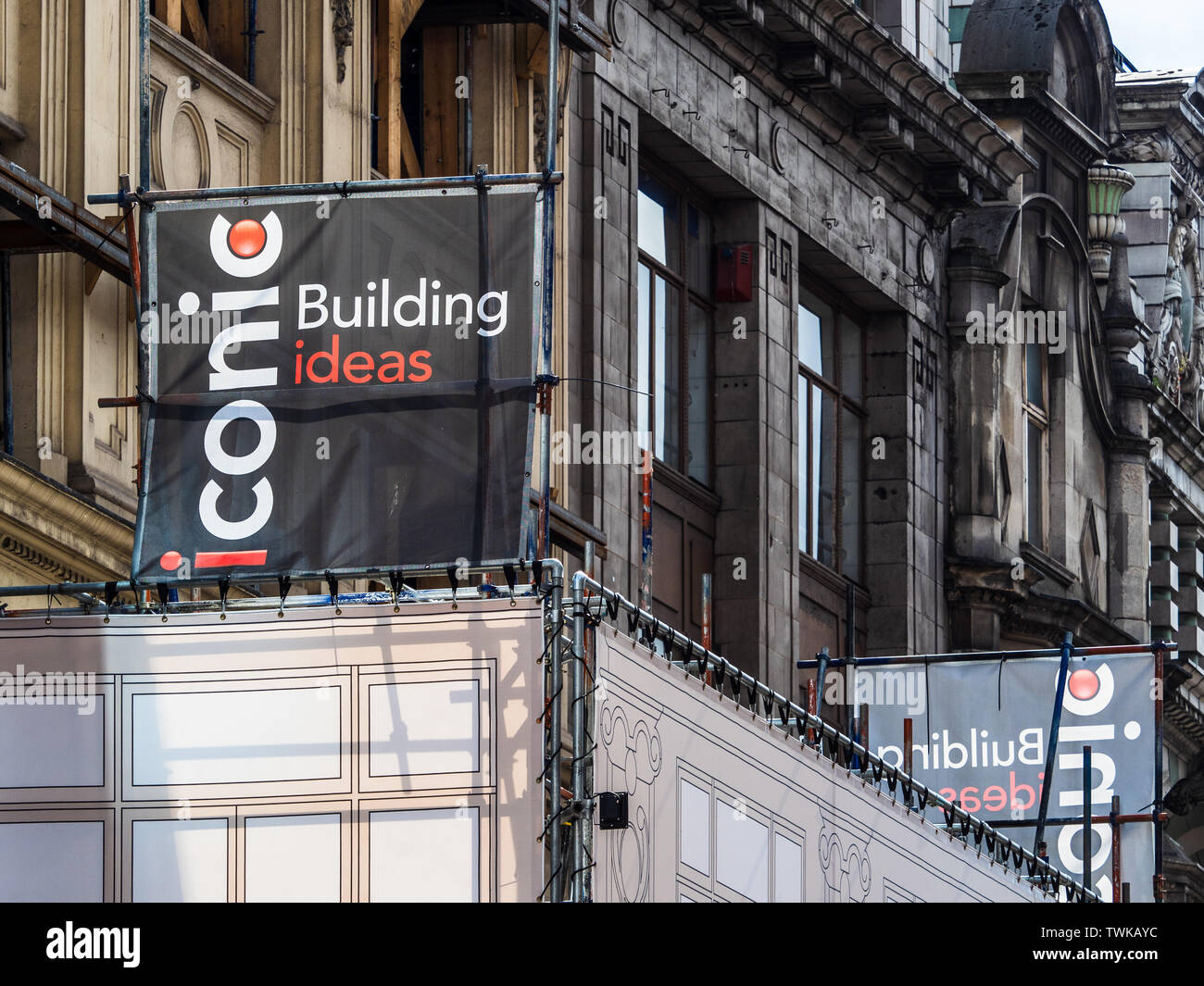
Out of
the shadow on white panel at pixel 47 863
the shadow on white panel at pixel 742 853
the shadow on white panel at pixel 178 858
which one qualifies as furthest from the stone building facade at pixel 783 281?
the shadow on white panel at pixel 742 853

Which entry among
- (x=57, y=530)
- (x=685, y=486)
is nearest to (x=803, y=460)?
(x=685, y=486)

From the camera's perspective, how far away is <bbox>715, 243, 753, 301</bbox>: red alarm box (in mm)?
36156

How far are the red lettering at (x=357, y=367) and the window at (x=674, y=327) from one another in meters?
13.9

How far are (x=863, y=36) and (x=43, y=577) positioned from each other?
18749mm

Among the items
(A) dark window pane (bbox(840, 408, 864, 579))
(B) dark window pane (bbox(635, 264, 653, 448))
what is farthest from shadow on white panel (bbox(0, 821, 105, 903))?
(A) dark window pane (bbox(840, 408, 864, 579))

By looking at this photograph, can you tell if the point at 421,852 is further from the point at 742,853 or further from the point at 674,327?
the point at 674,327

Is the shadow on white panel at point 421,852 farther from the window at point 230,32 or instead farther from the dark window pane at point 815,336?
the dark window pane at point 815,336

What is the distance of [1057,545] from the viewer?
4578cm

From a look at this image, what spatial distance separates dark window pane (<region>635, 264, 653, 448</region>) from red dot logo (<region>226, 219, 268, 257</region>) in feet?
45.6

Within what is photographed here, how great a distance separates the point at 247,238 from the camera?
19891mm

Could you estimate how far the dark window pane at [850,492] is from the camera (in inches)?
1590
